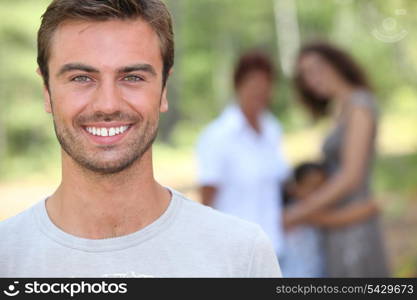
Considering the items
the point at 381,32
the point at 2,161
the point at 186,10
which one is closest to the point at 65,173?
the point at 381,32

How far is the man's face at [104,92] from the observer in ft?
5.93

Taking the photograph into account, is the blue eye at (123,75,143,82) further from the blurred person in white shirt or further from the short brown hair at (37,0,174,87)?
the blurred person in white shirt

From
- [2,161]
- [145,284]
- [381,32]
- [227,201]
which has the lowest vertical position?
[145,284]

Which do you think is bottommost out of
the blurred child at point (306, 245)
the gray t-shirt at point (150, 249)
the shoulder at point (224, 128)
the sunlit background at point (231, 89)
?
the gray t-shirt at point (150, 249)

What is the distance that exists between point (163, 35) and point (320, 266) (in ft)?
9.32

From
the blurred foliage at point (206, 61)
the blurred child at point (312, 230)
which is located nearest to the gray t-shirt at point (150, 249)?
the blurred child at point (312, 230)

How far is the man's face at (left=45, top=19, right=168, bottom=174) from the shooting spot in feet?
5.93

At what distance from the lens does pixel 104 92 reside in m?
1.80

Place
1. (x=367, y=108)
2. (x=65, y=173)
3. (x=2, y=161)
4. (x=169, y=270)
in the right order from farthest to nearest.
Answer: (x=2, y=161)
(x=367, y=108)
(x=65, y=173)
(x=169, y=270)

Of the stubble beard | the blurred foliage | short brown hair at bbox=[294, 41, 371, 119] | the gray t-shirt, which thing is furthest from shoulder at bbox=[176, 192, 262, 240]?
the blurred foliage

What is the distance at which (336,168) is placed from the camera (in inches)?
175

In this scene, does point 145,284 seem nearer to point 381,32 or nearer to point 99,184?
point 99,184

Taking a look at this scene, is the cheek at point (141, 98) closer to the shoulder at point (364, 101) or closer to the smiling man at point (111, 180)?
the smiling man at point (111, 180)

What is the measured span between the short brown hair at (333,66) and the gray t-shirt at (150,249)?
276 cm
